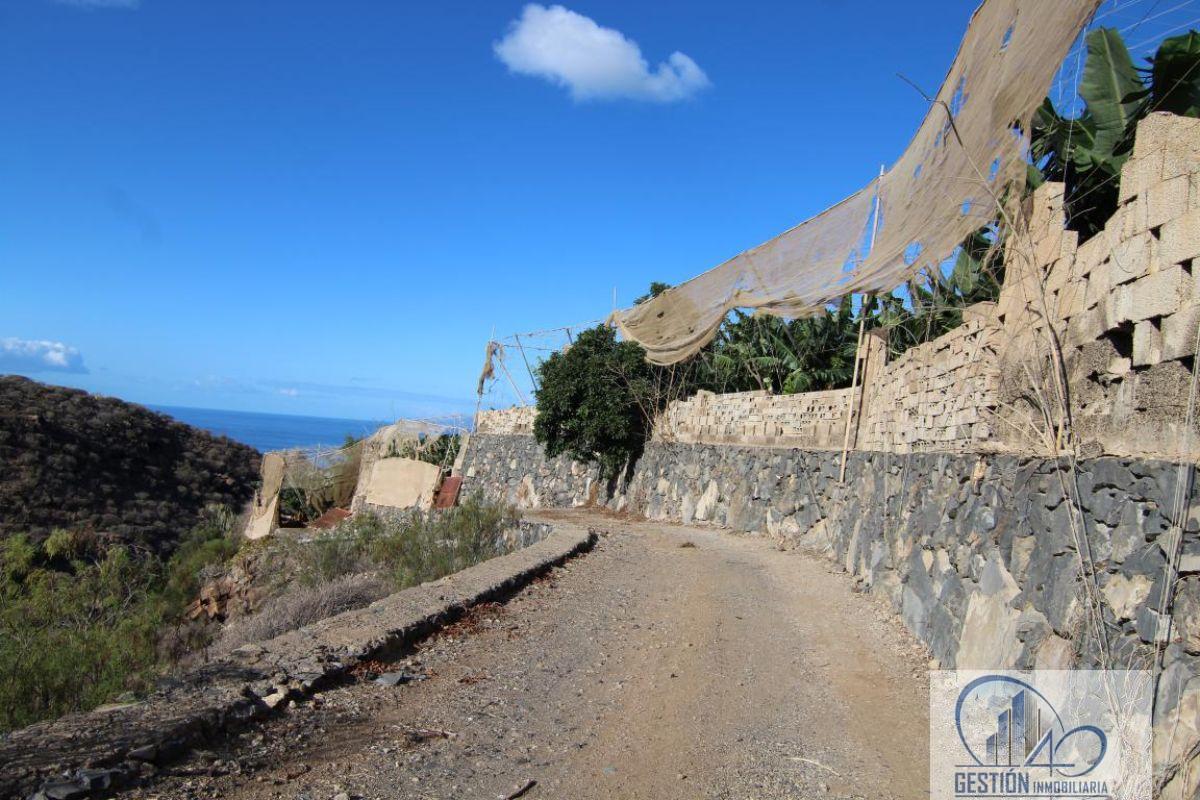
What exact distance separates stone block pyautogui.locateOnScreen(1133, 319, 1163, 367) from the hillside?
2096 cm

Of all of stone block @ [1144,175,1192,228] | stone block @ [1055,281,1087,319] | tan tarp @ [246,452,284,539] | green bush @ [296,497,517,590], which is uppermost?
stone block @ [1144,175,1192,228]

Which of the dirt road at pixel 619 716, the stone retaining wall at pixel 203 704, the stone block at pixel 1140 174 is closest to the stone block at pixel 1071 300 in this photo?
the stone block at pixel 1140 174

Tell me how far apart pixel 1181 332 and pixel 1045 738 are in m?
2.15

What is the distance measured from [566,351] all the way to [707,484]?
649 centimetres

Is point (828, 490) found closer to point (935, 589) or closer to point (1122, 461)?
point (935, 589)

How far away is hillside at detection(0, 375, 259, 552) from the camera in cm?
2055

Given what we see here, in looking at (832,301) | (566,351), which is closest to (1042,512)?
(832,301)

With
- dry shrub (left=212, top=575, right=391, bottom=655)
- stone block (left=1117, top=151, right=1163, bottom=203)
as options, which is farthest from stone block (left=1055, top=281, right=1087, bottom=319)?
dry shrub (left=212, top=575, right=391, bottom=655)

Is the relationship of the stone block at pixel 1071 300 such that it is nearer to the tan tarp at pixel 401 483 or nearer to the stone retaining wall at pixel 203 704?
the stone retaining wall at pixel 203 704

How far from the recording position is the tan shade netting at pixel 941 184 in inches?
235

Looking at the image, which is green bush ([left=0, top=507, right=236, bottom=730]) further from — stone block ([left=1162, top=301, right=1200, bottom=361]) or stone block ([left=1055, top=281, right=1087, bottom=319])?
stone block ([left=1055, top=281, right=1087, bottom=319])

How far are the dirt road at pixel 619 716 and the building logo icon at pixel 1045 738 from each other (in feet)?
0.74

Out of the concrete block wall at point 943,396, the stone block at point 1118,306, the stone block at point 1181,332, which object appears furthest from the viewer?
the concrete block wall at point 943,396

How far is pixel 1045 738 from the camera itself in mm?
4293
